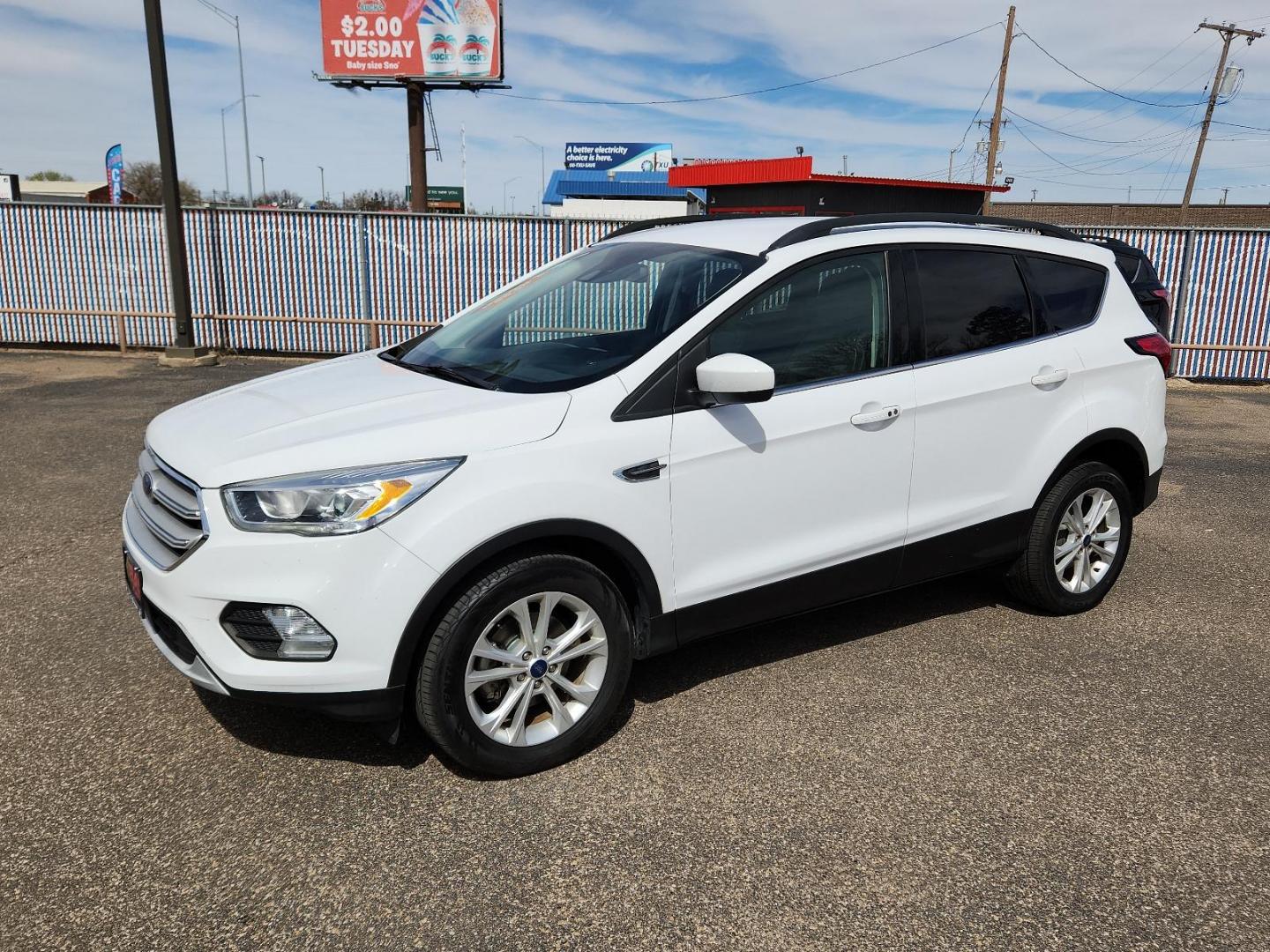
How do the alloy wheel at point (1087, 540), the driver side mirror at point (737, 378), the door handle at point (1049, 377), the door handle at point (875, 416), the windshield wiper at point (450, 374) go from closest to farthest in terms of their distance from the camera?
the driver side mirror at point (737, 378)
the windshield wiper at point (450, 374)
the door handle at point (875, 416)
the door handle at point (1049, 377)
the alloy wheel at point (1087, 540)

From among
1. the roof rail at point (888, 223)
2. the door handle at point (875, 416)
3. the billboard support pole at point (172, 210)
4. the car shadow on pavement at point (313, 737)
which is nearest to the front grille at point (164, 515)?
the car shadow on pavement at point (313, 737)

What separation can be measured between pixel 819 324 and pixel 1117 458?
198 cm

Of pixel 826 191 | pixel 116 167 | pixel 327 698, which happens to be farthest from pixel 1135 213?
pixel 327 698

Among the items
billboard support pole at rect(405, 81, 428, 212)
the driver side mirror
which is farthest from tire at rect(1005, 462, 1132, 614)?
billboard support pole at rect(405, 81, 428, 212)

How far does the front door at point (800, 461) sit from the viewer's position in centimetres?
334

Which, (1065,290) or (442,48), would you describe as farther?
(442,48)

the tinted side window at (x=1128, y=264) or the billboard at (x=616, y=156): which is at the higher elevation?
the billboard at (x=616, y=156)

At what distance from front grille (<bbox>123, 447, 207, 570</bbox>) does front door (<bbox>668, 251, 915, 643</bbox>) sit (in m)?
1.53

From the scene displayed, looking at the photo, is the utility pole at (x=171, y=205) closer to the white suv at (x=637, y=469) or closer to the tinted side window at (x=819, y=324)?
the white suv at (x=637, y=469)

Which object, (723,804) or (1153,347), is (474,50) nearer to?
(1153,347)

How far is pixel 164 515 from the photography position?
3131mm

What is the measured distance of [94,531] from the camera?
5.73 metres

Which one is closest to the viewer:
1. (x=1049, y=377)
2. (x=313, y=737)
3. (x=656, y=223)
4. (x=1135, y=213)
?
(x=313, y=737)

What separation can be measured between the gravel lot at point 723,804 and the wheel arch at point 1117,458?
25.3 inches
